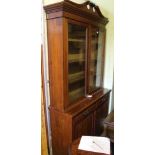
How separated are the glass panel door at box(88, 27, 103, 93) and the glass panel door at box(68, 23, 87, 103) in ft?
0.58

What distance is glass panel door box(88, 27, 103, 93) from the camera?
2455 millimetres

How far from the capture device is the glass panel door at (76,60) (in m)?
1.98

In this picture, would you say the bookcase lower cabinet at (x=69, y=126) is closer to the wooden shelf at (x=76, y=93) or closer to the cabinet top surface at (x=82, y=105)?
the cabinet top surface at (x=82, y=105)

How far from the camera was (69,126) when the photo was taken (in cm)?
190

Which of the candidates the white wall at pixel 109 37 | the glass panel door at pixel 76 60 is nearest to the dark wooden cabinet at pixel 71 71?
the glass panel door at pixel 76 60

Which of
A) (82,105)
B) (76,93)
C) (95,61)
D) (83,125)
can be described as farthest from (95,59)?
(83,125)

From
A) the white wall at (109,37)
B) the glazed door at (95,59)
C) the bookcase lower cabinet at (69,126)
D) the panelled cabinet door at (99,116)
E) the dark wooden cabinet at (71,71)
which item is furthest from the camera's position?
the white wall at (109,37)

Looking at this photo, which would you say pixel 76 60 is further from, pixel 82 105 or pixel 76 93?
pixel 82 105

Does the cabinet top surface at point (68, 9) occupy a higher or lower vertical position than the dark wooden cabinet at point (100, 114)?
higher

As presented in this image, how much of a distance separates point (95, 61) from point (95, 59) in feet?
0.11
